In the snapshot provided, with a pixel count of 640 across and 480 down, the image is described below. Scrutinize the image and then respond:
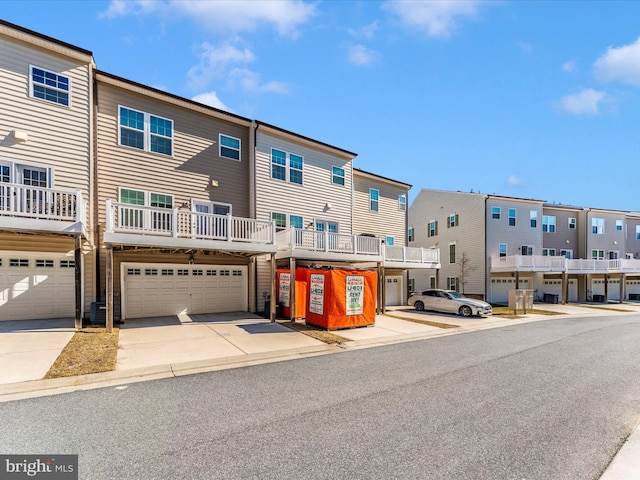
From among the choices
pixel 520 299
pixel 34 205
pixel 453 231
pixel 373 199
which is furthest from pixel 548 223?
pixel 34 205

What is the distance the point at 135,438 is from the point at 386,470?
3.17 meters

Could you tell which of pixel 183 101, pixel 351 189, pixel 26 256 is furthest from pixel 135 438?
pixel 351 189

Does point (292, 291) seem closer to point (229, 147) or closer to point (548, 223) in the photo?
point (229, 147)

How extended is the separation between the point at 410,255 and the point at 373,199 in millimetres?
4732

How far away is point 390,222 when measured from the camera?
2320 cm

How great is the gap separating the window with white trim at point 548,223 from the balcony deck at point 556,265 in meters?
4.23

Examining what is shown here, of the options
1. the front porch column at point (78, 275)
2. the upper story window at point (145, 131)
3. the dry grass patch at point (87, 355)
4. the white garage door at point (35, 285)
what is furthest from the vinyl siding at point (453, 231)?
the white garage door at point (35, 285)

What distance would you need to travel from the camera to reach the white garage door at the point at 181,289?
1355 cm

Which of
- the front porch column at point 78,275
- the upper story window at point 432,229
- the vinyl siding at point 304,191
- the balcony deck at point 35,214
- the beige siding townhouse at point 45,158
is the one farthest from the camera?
the upper story window at point 432,229

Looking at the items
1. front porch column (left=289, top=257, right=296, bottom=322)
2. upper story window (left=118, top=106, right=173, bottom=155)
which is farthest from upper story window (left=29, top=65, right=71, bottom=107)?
front porch column (left=289, top=257, right=296, bottom=322)

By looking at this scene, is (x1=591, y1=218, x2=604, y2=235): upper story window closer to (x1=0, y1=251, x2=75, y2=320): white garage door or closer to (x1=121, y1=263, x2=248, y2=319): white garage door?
(x1=121, y1=263, x2=248, y2=319): white garage door

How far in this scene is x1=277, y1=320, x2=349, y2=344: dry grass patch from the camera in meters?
10.8

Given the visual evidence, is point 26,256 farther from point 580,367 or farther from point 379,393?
point 580,367

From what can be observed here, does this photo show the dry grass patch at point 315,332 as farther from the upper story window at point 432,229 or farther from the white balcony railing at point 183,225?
the upper story window at point 432,229
